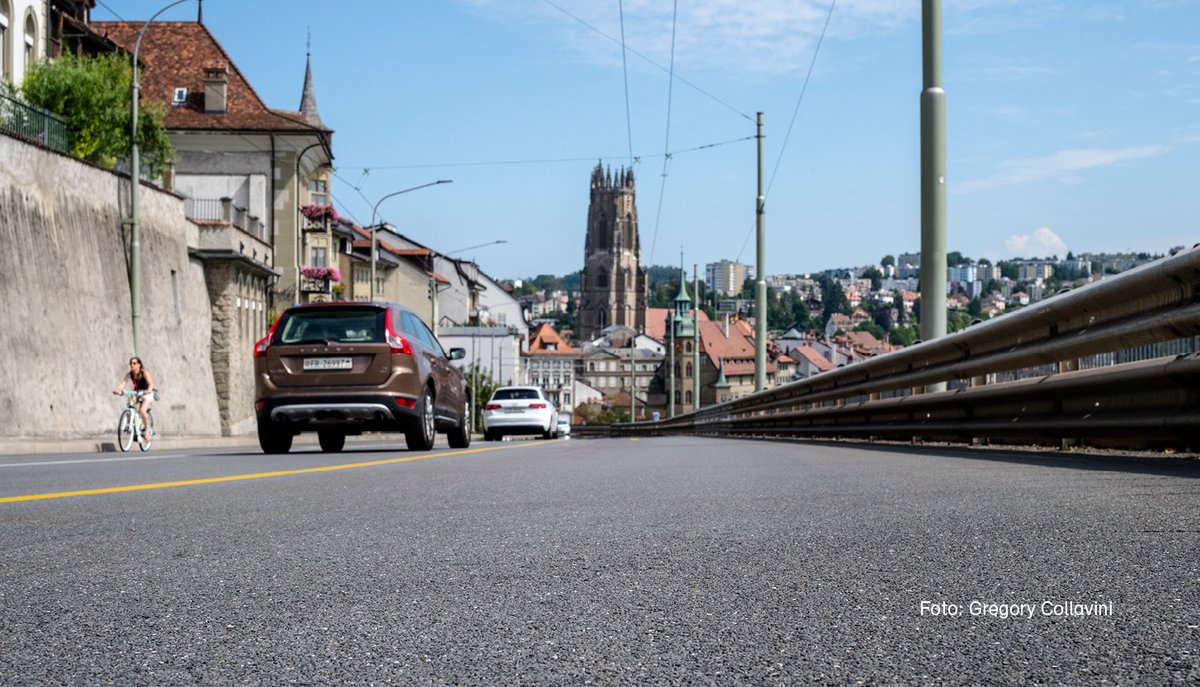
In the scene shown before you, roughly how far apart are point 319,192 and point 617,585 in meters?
60.0

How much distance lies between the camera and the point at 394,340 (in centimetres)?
1605

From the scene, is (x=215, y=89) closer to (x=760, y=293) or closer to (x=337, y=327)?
(x=760, y=293)

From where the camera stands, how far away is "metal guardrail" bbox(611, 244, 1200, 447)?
8.00m

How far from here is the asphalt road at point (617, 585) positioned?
9.73ft

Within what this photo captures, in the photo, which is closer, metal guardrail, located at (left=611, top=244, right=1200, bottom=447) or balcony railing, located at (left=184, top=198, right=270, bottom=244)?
metal guardrail, located at (left=611, top=244, right=1200, bottom=447)

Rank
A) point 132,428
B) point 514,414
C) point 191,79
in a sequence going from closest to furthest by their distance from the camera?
1. point 132,428
2. point 514,414
3. point 191,79

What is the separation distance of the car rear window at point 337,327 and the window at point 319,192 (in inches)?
1827

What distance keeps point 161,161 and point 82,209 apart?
354 inches

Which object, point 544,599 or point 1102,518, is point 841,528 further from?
point 544,599

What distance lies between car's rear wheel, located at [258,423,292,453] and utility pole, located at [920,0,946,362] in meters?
7.68

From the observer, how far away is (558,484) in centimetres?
820

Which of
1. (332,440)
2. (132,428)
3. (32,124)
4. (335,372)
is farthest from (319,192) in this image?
(335,372)

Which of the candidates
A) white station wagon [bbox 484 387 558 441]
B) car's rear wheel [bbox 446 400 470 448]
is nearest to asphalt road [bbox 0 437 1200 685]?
car's rear wheel [bbox 446 400 470 448]

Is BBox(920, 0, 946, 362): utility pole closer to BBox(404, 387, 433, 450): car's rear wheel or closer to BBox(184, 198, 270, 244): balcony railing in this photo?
BBox(404, 387, 433, 450): car's rear wheel
